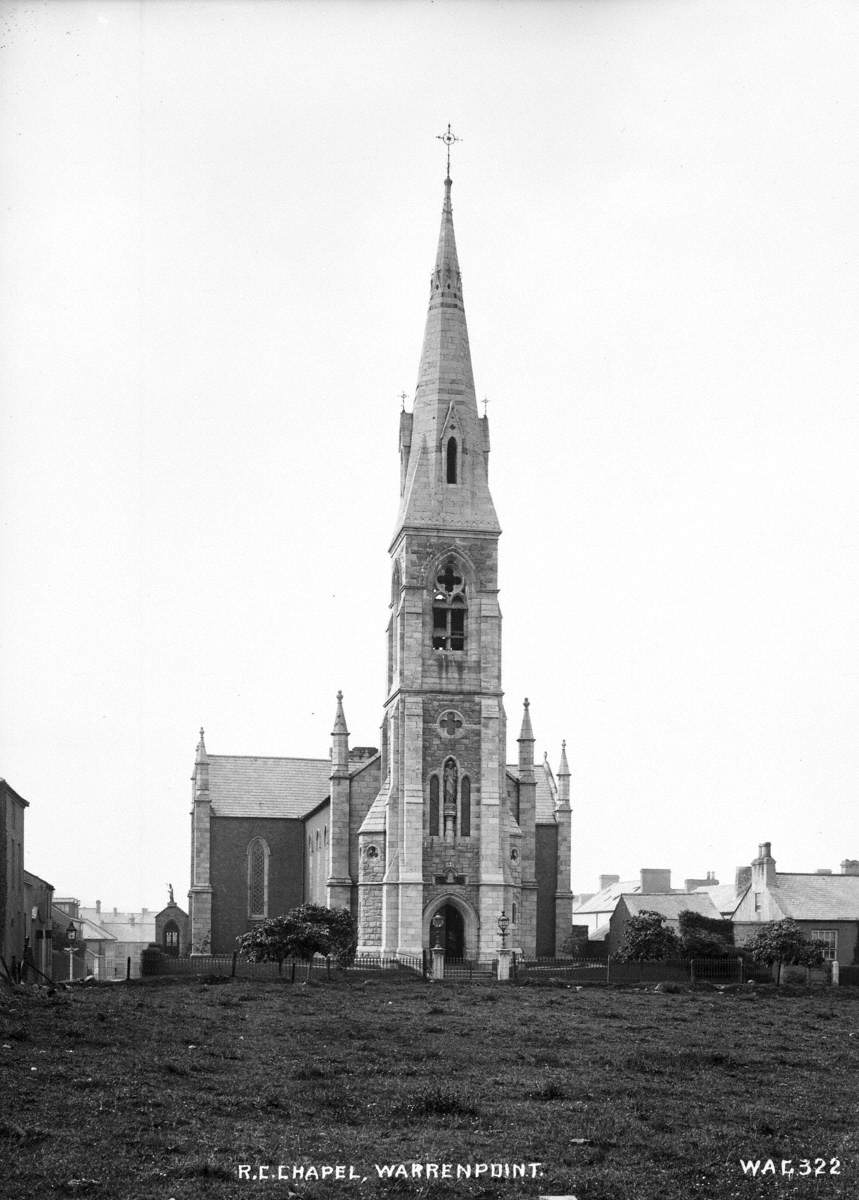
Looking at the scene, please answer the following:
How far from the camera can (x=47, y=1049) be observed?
23.4m

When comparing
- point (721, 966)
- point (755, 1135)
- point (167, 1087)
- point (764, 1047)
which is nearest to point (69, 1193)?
point (167, 1087)

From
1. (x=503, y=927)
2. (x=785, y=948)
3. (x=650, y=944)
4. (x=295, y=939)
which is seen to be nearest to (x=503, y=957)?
(x=503, y=927)

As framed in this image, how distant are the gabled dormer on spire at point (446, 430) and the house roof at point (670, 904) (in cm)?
1999

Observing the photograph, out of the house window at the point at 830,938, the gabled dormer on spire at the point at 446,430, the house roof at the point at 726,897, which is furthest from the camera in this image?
the house roof at the point at 726,897

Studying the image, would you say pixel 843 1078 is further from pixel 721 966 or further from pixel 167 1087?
pixel 721 966

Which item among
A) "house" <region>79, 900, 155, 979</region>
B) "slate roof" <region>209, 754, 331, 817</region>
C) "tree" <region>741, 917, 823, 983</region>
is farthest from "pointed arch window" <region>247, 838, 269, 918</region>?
"tree" <region>741, 917, 823, 983</region>

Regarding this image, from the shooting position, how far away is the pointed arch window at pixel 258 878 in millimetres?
78312

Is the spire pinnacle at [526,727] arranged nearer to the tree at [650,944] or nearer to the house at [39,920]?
the tree at [650,944]

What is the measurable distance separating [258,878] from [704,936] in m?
27.0

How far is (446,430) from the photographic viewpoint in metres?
69.1

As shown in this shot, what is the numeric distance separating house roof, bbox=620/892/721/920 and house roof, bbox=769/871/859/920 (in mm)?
4255

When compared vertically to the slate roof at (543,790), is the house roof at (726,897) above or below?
below

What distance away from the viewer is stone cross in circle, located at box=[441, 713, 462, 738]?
66.1 m

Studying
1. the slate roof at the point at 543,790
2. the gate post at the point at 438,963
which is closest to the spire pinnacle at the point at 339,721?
the slate roof at the point at 543,790
